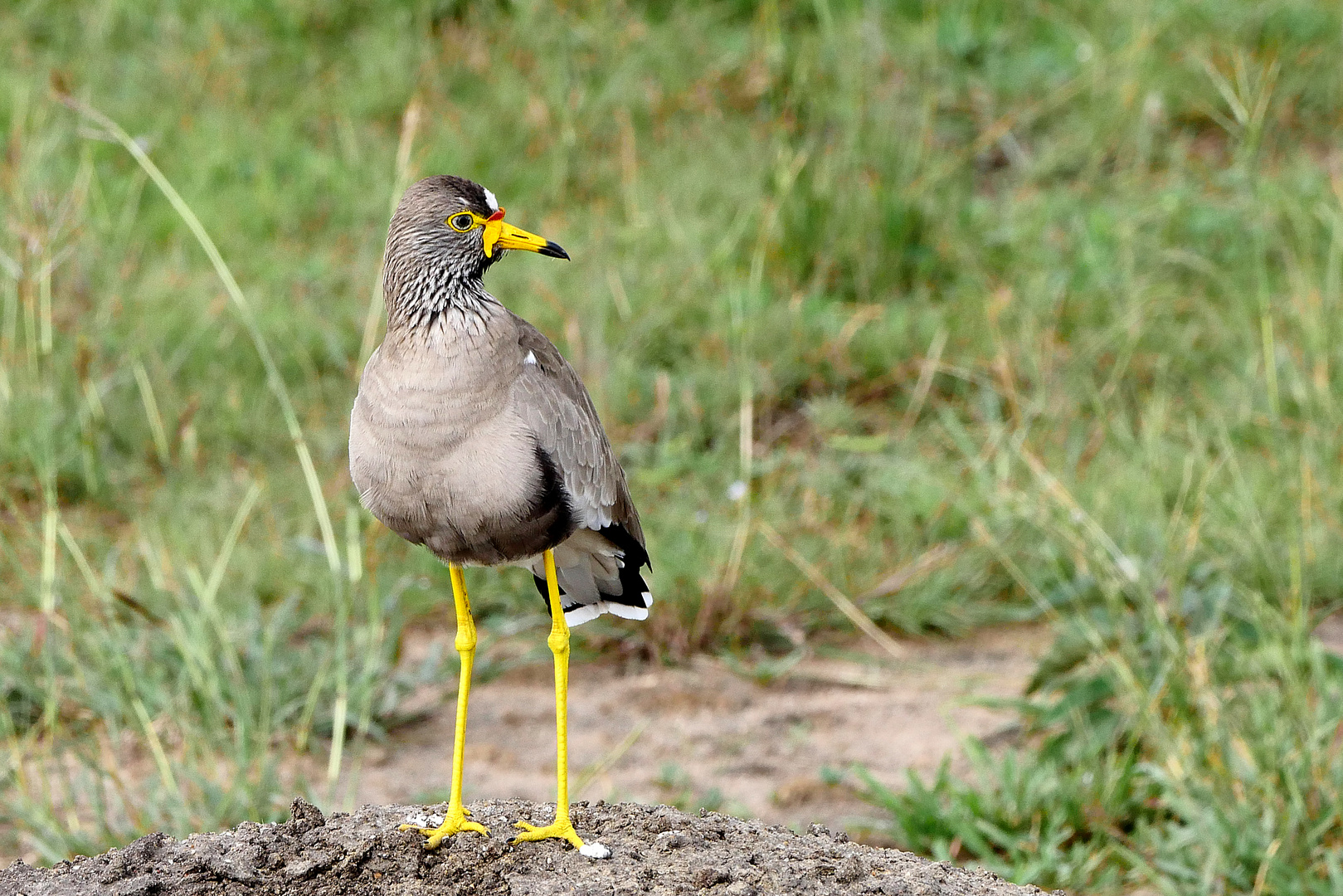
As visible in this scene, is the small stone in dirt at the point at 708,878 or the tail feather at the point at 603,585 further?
the tail feather at the point at 603,585

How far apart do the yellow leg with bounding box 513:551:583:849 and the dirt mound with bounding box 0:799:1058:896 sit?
3 centimetres

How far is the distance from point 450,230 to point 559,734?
109 centimetres

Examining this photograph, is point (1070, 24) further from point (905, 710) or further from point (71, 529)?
point (71, 529)

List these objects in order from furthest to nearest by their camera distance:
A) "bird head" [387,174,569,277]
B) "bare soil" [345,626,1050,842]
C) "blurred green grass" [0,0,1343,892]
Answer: "bare soil" [345,626,1050,842], "blurred green grass" [0,0,1343,892], "bird head" [387,174,569,277]

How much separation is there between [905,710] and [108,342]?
402 cm

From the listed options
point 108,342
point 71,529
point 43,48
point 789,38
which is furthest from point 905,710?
point 43,48

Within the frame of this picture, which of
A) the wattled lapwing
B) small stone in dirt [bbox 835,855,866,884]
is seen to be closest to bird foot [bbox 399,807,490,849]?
the wattled lapwing

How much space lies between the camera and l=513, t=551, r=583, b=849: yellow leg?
3057 millimetres

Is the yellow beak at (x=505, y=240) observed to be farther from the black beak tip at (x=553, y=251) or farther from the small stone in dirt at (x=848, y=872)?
the small stone in dirt at (x=848, y=872)

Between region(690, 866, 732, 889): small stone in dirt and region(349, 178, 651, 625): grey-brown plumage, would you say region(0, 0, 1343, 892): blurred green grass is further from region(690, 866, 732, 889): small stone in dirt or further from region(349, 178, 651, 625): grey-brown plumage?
region(690, 866, 732, 889): small stone in dirt

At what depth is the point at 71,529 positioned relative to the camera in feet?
20.0

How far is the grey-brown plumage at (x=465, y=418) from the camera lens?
2.95 metres

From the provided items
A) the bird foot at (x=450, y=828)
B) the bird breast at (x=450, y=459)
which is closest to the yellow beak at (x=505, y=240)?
the bird breast at (x=450, y=459)

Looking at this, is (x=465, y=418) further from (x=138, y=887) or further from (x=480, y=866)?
(x=138, y=887)
